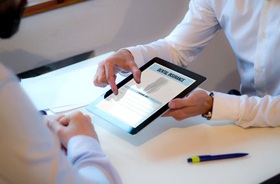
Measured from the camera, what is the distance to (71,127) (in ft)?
2.87

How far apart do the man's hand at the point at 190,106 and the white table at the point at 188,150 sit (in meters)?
0.03

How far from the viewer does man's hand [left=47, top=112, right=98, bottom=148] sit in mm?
852

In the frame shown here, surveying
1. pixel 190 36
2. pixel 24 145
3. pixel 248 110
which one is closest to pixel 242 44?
pixel 190 36

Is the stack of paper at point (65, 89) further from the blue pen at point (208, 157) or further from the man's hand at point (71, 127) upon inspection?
the blue pen at point (208, 157)

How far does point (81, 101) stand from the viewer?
115 cm

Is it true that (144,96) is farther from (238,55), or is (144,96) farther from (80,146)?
(238,55)

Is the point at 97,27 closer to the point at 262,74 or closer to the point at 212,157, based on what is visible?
the point at 262,74

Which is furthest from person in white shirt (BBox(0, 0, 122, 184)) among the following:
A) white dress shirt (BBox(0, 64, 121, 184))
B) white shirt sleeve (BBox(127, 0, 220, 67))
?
white shirt sleeve (BBox(127, 0, 220, 67))

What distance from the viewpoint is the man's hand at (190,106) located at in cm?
100

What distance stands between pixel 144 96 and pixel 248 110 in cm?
26

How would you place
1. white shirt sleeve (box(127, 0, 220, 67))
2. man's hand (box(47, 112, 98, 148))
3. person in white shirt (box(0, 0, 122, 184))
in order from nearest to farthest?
person in white shirt (box(0, 0, 122, 184)) < man's hand (box(47, 112, 98, 148)) < white shirt sleeve (box(127, 0, 220, 67))

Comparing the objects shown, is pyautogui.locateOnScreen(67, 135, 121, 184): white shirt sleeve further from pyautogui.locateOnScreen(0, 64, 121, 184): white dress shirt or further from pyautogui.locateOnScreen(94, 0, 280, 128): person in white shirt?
pyautogui.locateOnScreen(94, 0, 280, 128): person in white shirt

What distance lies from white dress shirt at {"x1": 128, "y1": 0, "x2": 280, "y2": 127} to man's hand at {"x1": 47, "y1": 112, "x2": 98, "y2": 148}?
1.09ft

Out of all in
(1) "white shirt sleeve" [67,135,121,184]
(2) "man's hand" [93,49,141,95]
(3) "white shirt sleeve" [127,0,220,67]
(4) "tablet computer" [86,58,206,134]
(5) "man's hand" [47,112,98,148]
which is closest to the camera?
(1) "white shirt sleeve" [67,135,121,184]
